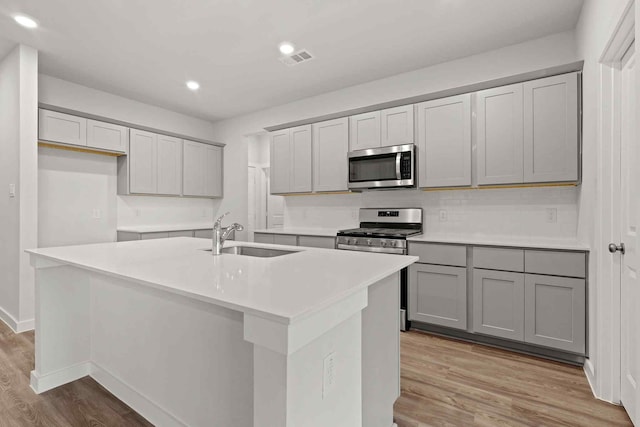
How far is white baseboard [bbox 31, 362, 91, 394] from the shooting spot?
2051 millimetres

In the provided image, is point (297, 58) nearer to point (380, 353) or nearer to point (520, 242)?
point (520, 242)

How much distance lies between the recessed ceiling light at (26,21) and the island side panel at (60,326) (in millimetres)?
2153

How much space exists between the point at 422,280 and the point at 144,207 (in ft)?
13.4

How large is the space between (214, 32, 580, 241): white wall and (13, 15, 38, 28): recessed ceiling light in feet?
9.27

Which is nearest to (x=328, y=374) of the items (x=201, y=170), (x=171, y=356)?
(x=171, y=356)

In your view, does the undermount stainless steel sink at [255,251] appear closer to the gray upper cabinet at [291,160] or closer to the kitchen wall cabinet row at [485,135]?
the kitchen wall cabinet row at [485,135]

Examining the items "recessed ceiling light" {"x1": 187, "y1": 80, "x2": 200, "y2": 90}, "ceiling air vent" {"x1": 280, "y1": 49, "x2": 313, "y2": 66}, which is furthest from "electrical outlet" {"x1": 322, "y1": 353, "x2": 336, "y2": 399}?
"recessed ceiling light" {"x1": 187, "y1": 80, "x2": 200, "y2": 90}

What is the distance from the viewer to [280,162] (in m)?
4.50

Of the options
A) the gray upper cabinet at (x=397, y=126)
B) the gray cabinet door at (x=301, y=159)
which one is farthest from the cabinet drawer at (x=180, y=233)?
the gray upper cabinet at (x=397, y=126)

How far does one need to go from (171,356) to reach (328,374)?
0.95m

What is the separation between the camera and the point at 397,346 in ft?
5.69

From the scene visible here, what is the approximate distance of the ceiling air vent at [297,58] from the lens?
3.29 metres

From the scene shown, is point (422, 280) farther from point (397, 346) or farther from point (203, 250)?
point (203, 250)

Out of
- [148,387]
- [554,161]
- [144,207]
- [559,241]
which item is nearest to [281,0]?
[554,161]
